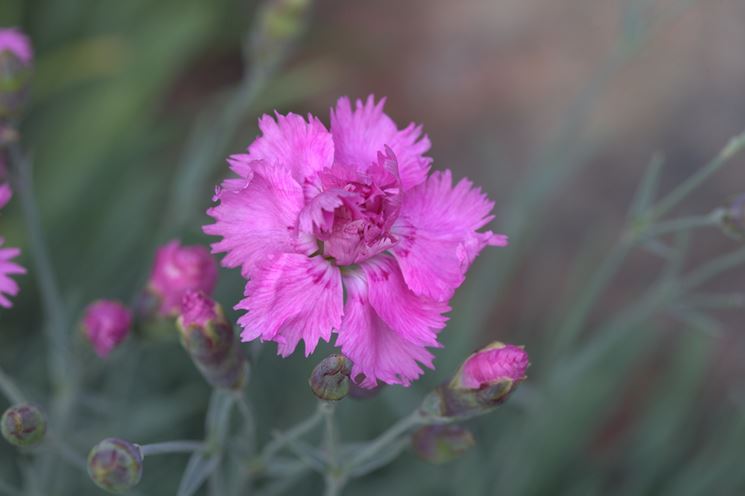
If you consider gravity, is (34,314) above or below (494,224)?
below

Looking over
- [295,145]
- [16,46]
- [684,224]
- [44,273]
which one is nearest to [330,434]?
[295,145]

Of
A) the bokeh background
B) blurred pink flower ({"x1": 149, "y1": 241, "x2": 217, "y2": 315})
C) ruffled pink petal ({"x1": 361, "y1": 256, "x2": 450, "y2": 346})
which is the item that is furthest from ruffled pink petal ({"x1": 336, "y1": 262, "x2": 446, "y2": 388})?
the bokeh background

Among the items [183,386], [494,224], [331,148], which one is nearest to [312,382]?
[331,148]

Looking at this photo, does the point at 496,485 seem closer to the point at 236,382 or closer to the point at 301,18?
the point at 236,382

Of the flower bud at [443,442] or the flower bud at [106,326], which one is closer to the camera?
the flower bud at [443,442]

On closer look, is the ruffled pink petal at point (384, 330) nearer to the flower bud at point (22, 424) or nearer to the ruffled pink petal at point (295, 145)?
the ruffled pink petal at point (295, 145)

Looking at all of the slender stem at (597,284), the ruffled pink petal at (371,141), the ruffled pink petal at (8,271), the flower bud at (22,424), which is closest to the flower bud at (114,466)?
the flower bud at (22,424)
